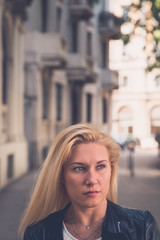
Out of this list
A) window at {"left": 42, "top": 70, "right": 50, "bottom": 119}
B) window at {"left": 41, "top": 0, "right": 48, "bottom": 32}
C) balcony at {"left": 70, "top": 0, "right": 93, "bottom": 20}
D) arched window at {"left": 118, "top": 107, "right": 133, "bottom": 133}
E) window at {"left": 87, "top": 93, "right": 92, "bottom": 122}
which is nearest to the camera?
window at {"left": 41, "top": 0, "right": 48, "bottom": 32}

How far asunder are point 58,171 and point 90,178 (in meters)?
0.15

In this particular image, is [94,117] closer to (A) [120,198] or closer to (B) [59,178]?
(A) [120,198]

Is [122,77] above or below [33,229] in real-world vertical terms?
below

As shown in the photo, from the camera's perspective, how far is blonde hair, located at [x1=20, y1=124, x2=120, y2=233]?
7.15 ft

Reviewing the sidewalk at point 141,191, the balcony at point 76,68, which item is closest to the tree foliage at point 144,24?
the sidewalk at point 141,191

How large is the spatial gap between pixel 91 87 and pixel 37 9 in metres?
11.7

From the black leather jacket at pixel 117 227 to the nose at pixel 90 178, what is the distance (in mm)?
163

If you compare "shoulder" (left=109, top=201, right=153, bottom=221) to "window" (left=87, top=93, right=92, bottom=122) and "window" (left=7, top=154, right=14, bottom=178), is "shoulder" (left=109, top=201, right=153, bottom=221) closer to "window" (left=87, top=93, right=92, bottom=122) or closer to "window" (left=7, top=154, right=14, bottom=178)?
"window" (left=7, top=154, right=14, bottom=178)

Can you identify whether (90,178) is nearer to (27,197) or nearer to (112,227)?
(112,227)

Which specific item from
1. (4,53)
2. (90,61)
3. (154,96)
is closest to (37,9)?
(4,53)

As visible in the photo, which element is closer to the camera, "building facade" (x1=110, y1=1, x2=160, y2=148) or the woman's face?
the woman's face

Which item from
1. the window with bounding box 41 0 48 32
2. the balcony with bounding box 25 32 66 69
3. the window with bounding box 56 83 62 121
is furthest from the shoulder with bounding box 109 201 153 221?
the window with bounding box 56 83 62 121

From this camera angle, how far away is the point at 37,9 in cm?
2081

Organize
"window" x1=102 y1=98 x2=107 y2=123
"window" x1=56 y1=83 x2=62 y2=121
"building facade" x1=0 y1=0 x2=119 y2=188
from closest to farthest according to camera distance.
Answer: "building facade" x1=0 y1=0 x2=119 y2=188 < "window" x1=56 y1=83 x2=62 y2=121 < "window" x1=102 y1=98 x2=107 y2=123
